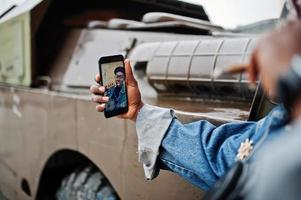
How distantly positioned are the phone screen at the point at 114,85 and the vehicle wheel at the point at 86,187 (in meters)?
1.15

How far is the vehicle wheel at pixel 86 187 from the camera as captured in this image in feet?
8.57

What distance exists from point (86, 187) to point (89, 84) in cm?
63

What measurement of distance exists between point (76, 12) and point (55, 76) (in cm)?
67

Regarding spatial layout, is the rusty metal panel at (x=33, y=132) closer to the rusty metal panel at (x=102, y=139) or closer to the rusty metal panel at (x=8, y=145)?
the rusty metal panel at (x=8, y=145)

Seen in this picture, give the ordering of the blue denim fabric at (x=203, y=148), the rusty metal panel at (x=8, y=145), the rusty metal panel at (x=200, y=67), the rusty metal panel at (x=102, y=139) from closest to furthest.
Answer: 1. the blue denim fabric at (x=203, y=148)
2. the rusty metal panel at (x=200, y=67)
3. the rusty metal panel at (x=102, y=139)
4. the rusty metal panel at (x=8, y=145)

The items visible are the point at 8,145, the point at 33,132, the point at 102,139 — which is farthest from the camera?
the point at 8,145

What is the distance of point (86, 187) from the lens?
2748 mm

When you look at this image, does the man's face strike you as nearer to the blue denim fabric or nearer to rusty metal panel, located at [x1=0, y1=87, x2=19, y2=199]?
the blue denim fabric

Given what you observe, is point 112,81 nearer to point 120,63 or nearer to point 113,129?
point 120,63

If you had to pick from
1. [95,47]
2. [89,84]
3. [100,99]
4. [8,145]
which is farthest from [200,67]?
[8,145]

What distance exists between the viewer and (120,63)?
1487 mm

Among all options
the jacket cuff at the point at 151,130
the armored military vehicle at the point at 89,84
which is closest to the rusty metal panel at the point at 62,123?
the armored military vehicle at the point at 89,84

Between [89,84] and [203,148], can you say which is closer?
[203,148]

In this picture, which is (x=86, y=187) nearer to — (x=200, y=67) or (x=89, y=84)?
(x=89, y=84)
